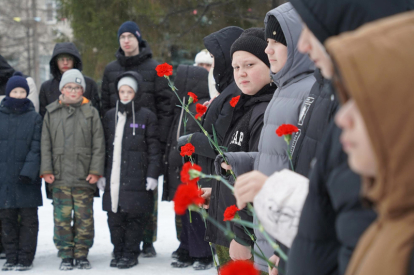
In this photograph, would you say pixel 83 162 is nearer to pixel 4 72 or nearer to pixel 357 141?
pixel 4 72

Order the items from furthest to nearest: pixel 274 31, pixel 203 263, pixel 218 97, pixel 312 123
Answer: pixel 203 263 < pixel 218 97 < pixel 274 31 < pixel 312 123

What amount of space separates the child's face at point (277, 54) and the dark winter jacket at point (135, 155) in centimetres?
345

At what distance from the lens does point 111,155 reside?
588cm

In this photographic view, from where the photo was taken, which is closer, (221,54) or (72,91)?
(221,54)

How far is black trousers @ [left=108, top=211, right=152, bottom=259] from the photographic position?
19.0 feet

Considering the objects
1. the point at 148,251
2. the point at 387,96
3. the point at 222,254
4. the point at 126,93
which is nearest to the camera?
the point at 387,96

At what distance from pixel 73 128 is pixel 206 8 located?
4.13 m

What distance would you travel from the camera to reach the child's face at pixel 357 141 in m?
0.98

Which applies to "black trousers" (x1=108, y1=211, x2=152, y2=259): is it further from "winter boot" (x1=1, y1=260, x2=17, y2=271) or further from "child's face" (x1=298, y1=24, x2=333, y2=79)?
"child's face" (x1=298, y1=24, x2=333, y2=79)

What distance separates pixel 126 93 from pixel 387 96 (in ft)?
16.9

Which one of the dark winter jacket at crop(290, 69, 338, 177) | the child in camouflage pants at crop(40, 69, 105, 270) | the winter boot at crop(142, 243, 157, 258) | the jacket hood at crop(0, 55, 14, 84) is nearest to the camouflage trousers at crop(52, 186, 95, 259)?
the child in camouflage pants at crop(40, 69, 105, 270)

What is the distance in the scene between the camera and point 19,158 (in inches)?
225

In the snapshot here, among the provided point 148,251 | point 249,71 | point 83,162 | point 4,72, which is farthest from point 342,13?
point 4,72

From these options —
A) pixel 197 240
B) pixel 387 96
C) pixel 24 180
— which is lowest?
pixel 197 240
